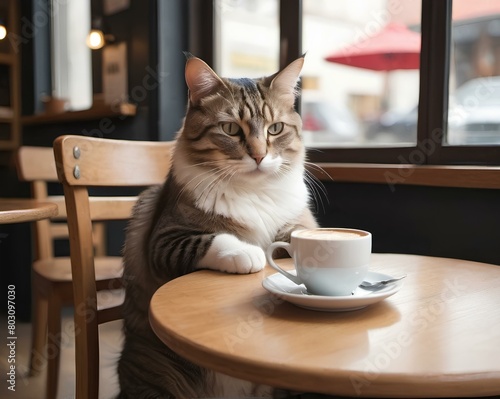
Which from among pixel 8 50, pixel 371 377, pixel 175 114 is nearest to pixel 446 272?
pixel 371 377

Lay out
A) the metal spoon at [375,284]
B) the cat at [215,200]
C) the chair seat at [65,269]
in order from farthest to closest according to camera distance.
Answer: the chair seat at [65,269] < the cat at [215,200] < the metal spoon at [375,284]

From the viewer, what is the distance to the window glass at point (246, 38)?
2396 mm

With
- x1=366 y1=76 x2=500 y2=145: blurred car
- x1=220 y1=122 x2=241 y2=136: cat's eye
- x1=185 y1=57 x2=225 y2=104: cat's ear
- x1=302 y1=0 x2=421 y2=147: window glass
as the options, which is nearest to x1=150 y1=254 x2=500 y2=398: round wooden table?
x1=220 y1=122 x2=241 y2=136: cat's eye

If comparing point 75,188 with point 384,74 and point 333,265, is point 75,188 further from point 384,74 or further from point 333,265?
point 384,74

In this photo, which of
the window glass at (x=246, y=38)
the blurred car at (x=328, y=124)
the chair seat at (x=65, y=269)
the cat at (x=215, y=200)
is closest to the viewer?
the cat at (x=215, y=200)

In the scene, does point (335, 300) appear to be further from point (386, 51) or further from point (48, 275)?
point (48, 275)

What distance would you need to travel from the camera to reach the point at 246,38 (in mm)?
2580

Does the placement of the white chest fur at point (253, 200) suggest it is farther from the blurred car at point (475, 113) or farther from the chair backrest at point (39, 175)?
the chair backrest at point (39, 175)

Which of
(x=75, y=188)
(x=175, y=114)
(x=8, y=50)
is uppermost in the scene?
(x=8, y=50)

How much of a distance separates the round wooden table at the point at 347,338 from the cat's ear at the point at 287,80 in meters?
0.57

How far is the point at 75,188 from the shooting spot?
1.30 metres

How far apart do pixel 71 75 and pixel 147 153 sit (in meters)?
2.63

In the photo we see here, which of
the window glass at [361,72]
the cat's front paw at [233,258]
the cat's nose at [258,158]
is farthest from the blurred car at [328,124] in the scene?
the cat's front paw at [233,258]

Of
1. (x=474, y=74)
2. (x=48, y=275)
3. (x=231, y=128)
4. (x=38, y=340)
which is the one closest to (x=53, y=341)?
(x=48, y=275)
